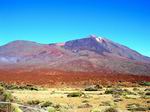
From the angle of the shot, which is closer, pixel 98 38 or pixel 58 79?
pixel 58 79

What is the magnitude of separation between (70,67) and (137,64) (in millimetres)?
19120

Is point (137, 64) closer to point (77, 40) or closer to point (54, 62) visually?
point (54, 62)

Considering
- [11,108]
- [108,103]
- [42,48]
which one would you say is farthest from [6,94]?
[42,48]

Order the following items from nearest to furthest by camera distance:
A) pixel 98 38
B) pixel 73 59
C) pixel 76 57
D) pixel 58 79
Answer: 1. pixel 58 79
2. pixel 73 59
3. pixel 76 57
4. pixel 98 38

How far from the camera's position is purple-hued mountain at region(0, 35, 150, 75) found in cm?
9312

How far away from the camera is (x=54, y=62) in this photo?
102000 mm

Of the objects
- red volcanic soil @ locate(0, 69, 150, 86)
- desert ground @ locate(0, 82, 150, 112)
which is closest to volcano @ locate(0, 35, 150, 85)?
red volcanic soil @ locate(0, 69, 150, 86)

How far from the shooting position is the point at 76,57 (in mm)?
106688

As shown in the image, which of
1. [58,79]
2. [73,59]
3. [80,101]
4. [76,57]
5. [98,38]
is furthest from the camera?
[98,38]

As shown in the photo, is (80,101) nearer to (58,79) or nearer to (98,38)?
(58,79)

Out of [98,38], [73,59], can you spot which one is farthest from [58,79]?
→ [98,38]

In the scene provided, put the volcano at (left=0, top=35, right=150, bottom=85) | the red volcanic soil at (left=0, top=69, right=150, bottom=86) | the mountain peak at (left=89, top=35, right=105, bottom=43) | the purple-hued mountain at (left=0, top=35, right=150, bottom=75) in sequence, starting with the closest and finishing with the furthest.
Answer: the red volcanic soil at (left=0, top=69, right=150, bottom=86), the volcano at (left=0, top=35, right=150, bottom=85), the purple-hued mountain at (left=0, top=35, right=150, bottom=75), the mountain peak at (left=89, top=35, right=105, bottom=43)

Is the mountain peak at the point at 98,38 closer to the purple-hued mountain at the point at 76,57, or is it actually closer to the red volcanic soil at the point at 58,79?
the purple-hued mountain at the point at 76,57

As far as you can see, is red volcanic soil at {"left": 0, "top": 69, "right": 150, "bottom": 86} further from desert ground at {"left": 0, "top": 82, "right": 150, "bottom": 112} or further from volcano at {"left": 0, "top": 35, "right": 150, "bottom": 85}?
desert ground at {"left": 0, "top": 82, "right": 150, "bottom": 112}
